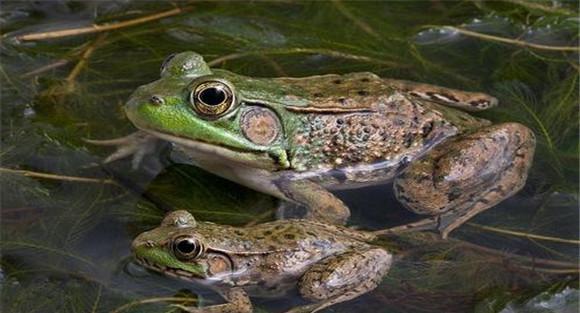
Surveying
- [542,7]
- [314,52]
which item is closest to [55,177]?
[314,52]

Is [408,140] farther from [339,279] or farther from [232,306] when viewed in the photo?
[232,306]

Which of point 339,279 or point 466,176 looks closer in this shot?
point 339,279

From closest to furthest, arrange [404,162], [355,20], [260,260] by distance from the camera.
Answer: [260,260]
[404,162]
[355,20]

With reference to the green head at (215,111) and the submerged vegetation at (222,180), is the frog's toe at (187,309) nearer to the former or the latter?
the submerged vegetation at (222,180)

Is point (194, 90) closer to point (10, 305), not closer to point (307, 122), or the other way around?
point (307, 122)

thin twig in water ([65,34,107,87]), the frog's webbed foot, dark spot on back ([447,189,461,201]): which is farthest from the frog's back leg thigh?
thin twig in water ([65,34,107,87])

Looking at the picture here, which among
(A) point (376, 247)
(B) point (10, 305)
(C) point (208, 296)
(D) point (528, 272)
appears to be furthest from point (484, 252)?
(B) point (10, 305)

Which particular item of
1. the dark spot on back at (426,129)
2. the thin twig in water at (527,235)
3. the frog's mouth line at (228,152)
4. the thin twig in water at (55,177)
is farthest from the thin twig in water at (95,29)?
the thin twig in water at (527,235)
